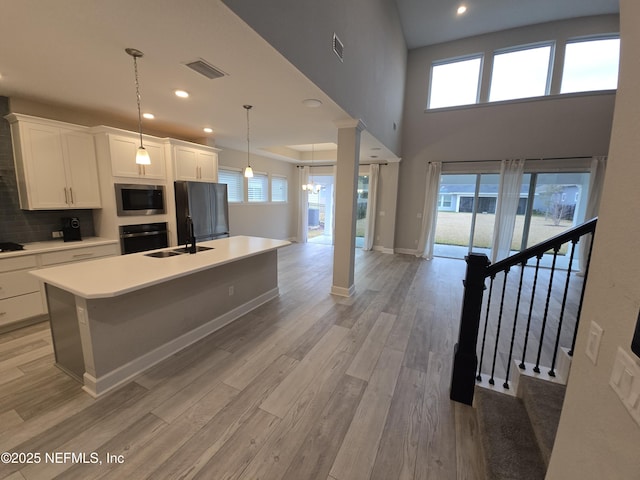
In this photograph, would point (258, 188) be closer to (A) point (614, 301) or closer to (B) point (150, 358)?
(B) point (150, 358)

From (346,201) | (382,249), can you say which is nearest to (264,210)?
(382,249)

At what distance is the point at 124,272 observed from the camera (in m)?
2.21

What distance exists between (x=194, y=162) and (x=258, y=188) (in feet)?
8.90

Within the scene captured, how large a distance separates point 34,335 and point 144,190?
2180 mm

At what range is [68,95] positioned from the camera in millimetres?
3012

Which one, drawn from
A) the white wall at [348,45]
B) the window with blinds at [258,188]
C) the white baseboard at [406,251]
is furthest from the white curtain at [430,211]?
the window with blinds at [258,188]

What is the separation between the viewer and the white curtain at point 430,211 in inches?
253

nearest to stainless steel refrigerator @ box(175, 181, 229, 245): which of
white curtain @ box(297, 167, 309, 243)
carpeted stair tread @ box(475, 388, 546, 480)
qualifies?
white curtain @ box(297, 167, 309, 243)

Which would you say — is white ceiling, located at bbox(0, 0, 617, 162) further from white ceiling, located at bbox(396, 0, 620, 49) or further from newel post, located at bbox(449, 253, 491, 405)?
white ceiling, located at bbox(396, 0, 620, 49)

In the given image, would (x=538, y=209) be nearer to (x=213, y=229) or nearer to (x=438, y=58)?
(x=438, y=58)

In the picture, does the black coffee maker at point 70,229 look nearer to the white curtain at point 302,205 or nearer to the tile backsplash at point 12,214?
the tile backsplash at point 12,214

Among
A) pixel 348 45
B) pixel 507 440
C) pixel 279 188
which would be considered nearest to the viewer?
pixel 507 440

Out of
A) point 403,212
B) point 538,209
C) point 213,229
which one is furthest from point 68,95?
point 538,209

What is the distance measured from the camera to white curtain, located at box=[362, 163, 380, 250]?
7.15 m
